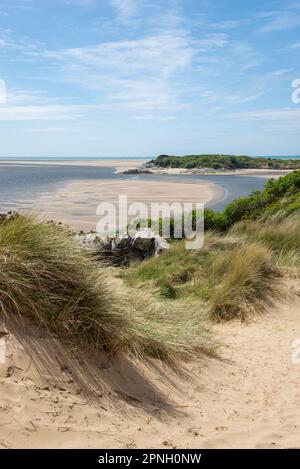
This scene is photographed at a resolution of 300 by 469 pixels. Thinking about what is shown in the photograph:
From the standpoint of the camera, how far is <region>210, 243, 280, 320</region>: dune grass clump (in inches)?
298

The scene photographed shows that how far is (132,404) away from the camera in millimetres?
4086

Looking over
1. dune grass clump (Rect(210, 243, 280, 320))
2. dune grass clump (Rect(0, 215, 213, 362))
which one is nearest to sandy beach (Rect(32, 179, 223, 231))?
dune grass clump (Rect(210, 243, 280, 320))

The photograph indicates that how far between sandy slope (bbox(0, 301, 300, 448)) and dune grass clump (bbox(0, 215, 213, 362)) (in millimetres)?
207

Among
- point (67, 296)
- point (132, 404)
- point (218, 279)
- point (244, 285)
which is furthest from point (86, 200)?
point (132, 404)

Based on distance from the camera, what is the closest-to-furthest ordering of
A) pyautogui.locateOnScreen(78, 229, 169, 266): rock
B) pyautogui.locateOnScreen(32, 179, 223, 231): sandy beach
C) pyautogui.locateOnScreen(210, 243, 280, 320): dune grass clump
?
pyautogui.locateOnScreen(210, 243, 280, 320): dune grass clump, pyautogui.locateOnScreen(78, 229, 169, 266): rock, pyautogui.locateOnScreen(32, 179, 223, 231): sandy beach

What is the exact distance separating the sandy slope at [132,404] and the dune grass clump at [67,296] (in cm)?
21

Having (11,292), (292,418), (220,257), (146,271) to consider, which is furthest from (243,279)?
(11,292)

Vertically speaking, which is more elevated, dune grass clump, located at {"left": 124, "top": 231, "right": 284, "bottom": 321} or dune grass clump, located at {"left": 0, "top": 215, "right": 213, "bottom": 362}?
dune grass clump, located at {"left": 0, "top": 215, "right": 213, "bottom": 362}

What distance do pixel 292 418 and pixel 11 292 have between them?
284 cm

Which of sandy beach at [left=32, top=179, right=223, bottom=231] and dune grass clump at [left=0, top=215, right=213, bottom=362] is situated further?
sandy beach at [left=32, top=179, right=223, bottom=231]

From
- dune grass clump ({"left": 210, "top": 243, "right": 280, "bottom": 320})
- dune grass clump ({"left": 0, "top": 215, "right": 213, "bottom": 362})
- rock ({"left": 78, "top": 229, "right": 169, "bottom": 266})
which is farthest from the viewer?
rock ({"left": 78, "top": 229, "right": 169, "bottom": 266})

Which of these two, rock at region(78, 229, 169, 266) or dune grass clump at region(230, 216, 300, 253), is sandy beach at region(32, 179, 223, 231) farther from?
dune grass clump at region(230, 216, 300, 253)
